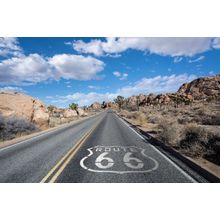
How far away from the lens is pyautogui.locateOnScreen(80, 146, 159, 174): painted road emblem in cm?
704

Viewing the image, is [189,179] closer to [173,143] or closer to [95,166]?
[95,166]

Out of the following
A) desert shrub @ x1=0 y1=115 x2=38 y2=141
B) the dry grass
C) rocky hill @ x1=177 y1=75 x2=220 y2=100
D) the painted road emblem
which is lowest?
desert shrub @ x1=0 y1=115 x2=38 y2=141

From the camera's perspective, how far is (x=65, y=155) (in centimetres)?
943

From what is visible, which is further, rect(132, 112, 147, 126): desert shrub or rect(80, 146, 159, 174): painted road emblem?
rect(132, 112, 147, 126): desert shrub

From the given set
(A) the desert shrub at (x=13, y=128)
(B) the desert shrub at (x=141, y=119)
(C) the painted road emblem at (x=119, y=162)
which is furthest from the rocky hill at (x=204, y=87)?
(C) the painted road emblem at (x=119, y=162)

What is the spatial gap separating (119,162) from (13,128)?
14401mm

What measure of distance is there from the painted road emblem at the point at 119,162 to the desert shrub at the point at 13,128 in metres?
10.6

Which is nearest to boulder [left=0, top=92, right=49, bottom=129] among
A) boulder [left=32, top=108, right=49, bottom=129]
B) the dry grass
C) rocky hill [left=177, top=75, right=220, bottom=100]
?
boulder [left=32, top=108, right=49, bottom=129]

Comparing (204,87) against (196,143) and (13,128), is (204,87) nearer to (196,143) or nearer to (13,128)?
(13,128)

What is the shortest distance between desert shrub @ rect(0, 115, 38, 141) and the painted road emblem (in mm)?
10568

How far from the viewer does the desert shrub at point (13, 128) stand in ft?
58.6

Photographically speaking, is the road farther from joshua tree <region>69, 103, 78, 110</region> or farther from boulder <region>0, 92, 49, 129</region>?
joshua tree <region>69, 103, 78, 110</region>
